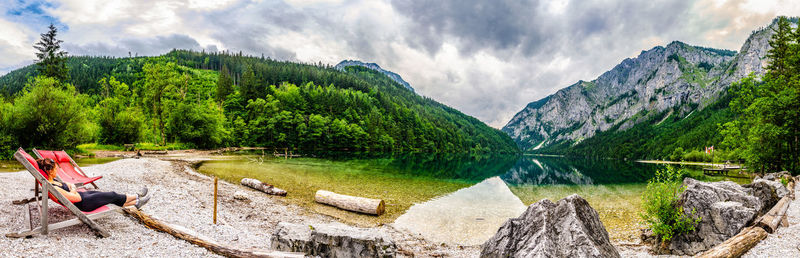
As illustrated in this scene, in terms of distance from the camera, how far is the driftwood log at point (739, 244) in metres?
6.82

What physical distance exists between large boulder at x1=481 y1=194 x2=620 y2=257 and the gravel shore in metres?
2.57

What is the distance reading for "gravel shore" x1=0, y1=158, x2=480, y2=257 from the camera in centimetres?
624

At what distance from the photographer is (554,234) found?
6.41 m

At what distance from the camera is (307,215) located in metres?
13.4

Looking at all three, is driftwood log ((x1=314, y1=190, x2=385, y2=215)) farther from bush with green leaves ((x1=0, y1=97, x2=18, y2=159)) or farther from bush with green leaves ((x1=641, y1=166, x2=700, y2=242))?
bush with green leaves ((x1=0, y1=97, x2=18, y2=159))

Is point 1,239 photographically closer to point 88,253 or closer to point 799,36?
point 88,253

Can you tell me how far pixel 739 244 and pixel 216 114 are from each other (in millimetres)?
66858

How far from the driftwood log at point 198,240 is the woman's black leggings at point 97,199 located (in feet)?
1.02

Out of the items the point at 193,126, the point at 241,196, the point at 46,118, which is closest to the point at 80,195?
the point at 241,196

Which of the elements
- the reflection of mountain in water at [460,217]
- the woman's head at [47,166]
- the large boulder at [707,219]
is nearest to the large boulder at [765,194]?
the large boulder at [707,219]

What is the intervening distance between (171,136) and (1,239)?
2189 inches

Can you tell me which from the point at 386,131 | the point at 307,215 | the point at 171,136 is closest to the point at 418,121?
the point at 386,131

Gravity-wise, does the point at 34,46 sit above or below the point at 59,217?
above

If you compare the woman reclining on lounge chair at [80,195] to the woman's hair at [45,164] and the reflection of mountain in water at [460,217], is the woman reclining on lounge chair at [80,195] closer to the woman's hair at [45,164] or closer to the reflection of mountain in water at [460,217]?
the woman's hair at [45,164]
